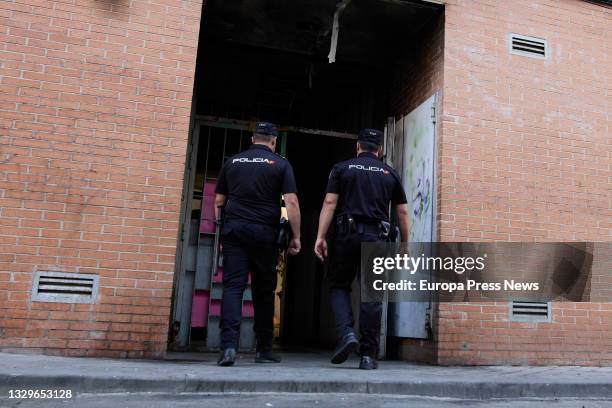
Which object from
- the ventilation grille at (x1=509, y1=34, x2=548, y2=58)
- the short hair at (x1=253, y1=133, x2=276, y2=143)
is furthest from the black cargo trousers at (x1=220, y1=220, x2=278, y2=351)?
the ventilation grille at (x1=509, y1=34, x2=548, y2=58)

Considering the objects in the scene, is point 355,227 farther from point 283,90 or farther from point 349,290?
point 283,90

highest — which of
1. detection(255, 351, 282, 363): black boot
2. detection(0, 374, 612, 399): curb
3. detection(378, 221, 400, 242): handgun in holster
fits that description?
detection(378, 221, 400, 242): handgun in holster

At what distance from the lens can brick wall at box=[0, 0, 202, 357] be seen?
16.1ft

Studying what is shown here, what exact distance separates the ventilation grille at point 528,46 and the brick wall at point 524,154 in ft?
0.23

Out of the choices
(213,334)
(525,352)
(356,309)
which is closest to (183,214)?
(213,334)

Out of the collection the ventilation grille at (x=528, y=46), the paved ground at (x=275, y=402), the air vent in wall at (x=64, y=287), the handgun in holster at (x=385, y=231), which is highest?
the ventilation grille at (x=528, y=46)

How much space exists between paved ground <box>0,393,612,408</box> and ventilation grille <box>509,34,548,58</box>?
3.83 metres

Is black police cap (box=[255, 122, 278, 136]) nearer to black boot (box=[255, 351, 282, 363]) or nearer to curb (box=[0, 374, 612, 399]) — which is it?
black boot (box=[255, 351, 282, 363])

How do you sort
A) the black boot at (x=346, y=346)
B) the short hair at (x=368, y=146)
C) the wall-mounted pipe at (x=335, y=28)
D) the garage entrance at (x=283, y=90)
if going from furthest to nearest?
1. the garage entrance at (x=283, y=90)
2. the wall-mounted pipe at (x=335, y=28)
3. the short hair at (x=368, y=146)
4. the black boot at (x=346, y=346)

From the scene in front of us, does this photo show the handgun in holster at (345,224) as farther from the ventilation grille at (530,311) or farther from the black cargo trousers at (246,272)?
the ventilation grille at (530,311)

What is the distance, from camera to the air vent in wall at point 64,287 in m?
4.88

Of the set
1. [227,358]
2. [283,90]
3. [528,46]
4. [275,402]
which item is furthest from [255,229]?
[283,90]

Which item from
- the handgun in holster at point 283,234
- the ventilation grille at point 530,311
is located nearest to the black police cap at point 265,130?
the handgun in holster at point 283,234

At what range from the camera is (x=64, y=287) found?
4930mm
